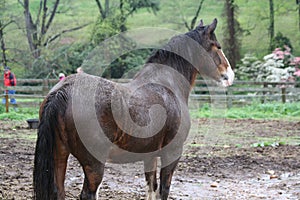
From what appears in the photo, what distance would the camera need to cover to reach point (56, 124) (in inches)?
133

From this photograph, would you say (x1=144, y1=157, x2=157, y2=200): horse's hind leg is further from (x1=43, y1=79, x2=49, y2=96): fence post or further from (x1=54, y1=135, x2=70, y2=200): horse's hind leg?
(x1=43, y1=79, x2=49, y2=96): fence post

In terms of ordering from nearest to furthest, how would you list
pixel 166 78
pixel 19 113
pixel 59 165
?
pixel 59 165 → pixel 166 78 → pixel 19 113

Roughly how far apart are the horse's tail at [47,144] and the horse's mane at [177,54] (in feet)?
5.01

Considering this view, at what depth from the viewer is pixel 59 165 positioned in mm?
3510

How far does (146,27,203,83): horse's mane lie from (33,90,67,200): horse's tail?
5.01ft

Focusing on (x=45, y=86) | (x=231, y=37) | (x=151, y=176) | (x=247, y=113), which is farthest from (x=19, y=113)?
(x=231, y=37)

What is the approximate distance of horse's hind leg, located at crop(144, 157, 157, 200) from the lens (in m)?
4.53

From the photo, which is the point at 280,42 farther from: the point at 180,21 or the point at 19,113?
the point at 19,113

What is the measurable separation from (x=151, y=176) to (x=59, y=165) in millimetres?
1345

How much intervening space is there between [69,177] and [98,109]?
250 centimetres

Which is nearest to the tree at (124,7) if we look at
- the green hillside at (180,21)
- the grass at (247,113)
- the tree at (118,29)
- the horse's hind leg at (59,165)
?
the tree at (118,29)

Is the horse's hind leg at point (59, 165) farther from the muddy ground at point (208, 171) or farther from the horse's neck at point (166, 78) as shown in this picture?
the muddy ground at point (208, 171)

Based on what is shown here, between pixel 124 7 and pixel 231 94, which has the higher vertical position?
pixel 124 7

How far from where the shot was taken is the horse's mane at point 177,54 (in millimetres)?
4648
